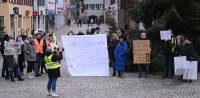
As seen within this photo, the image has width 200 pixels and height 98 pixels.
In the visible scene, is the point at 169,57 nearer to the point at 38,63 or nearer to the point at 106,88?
the point at 106,88

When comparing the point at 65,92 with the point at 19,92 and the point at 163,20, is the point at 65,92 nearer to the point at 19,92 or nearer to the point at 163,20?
the point at 19,92

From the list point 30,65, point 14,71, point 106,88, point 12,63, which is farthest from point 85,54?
point 106,88

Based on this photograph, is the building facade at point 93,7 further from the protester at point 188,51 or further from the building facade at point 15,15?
the protester at point 188,51

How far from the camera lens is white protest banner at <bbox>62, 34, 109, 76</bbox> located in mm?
20906

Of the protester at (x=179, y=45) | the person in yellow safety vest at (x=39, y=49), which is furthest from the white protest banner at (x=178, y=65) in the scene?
the person in yellow safety vest at (x=39, y=49)

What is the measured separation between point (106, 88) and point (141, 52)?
3.74 m

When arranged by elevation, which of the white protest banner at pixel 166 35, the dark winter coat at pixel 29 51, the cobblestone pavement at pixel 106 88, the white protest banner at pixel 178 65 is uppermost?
the white protest banner at pixel 166 35

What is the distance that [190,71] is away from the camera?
18.2 meters

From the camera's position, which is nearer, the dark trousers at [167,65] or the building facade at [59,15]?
the dark trousers at [167,65]

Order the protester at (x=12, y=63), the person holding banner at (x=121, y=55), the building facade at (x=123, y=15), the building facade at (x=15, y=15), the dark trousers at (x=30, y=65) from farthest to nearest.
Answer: the building facade at (x=15, y=15)
the building facade at (x=123, y=15)
the dark trousers at (x=30, y=65)
the person holding banner at (x=121, y=55)
the protester at (x=12, y=63)

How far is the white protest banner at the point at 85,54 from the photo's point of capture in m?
20.9

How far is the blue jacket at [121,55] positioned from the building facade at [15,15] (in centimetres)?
3096

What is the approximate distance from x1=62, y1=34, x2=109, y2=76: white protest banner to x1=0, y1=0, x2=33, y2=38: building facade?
29.4m

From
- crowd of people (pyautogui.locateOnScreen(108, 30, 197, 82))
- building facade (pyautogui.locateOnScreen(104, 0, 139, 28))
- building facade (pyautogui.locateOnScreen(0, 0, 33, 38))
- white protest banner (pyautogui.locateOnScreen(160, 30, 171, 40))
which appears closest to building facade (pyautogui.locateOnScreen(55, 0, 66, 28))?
building facade (pyautogui.locateOnScreen(0, 0, 33, 38))
